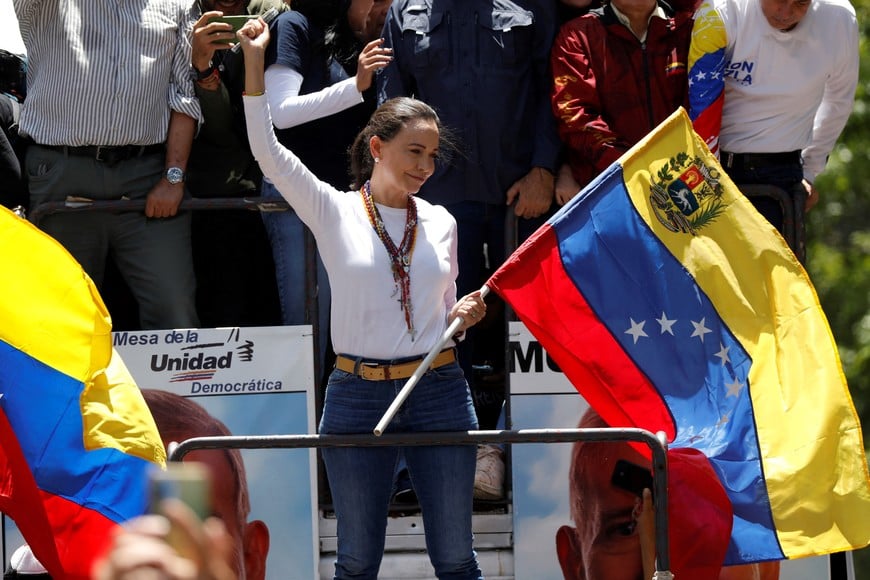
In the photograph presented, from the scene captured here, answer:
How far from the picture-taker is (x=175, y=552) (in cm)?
318

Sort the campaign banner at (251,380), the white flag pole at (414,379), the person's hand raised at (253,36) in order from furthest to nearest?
the campaign banner at (251,380), the person's hand raised at (253,36), the white flag pole at (414,379)

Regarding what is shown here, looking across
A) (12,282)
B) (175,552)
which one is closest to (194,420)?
(12,282)

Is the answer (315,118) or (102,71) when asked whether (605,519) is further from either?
(102,71)

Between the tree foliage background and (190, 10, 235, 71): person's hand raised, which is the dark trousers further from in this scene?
the tree foliage background

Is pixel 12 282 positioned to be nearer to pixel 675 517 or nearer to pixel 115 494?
pixel 115 494

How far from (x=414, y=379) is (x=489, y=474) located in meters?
1.83

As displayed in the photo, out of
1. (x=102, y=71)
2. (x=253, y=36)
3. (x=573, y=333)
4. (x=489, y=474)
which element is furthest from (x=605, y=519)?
(x=102, y=71)

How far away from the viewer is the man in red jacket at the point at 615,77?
7.28 metres

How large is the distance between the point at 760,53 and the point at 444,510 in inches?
107

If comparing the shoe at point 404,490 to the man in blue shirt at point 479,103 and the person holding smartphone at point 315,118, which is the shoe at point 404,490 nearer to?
the person holding smartphone at point 315,118

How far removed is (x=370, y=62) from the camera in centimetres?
705

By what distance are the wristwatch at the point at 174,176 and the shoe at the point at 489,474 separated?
5.75 ft

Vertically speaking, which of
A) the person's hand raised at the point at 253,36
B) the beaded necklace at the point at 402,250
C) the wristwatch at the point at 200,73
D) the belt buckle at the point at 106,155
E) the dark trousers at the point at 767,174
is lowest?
the beaded necklace at the point at 402,250

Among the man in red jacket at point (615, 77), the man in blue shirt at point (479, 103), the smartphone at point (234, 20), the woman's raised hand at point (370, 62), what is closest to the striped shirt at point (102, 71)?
the smartphone at point (234, 20)
